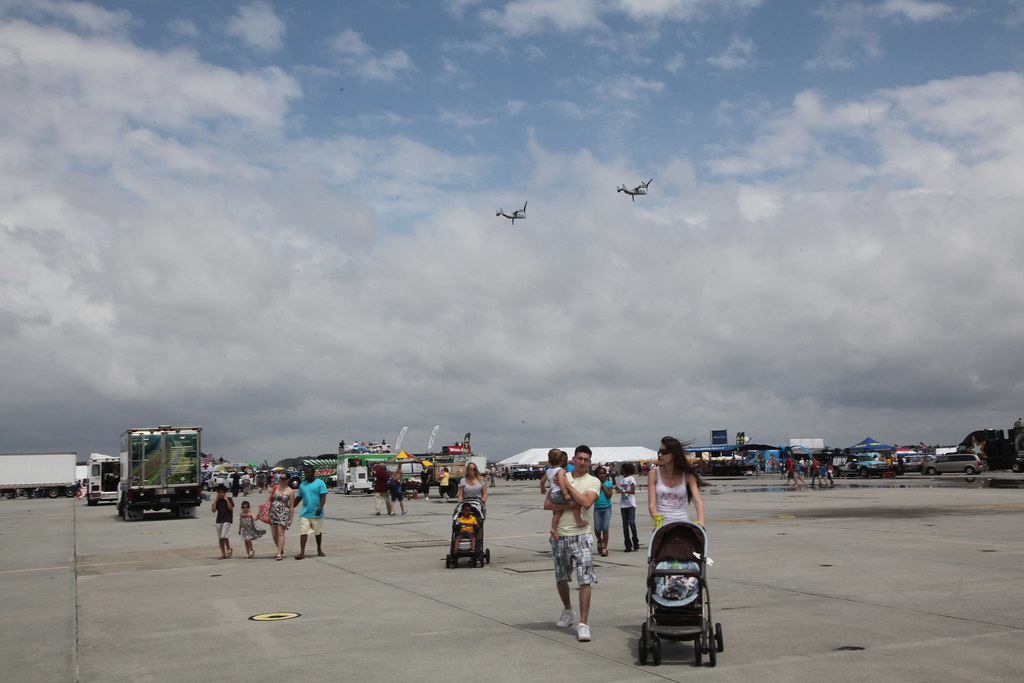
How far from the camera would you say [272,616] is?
995 cm

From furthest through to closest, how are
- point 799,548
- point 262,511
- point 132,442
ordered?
point 132,442 → point 262,511 → point 799,548

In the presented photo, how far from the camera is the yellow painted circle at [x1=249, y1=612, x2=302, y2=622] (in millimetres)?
9739

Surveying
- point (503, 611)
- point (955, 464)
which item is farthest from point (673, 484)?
point (955, 464)

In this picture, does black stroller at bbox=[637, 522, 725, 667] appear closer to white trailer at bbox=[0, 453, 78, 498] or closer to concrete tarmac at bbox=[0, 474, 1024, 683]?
concrete tarmac at bbox=[0, 474, 1024, 683]

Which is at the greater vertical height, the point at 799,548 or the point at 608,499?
the point at 608,499

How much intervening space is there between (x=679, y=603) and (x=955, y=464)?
5798cm

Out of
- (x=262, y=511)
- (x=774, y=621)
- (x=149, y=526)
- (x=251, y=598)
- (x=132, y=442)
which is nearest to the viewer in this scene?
(x=774, y=621)

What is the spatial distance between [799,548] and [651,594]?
8656mm

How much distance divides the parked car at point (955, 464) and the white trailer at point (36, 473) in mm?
65111

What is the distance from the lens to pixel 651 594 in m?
7.32

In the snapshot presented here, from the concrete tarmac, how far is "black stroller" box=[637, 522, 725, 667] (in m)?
0.18

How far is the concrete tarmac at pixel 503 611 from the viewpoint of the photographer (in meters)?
7.19

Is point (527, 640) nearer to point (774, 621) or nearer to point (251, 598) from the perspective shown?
point (774, 621)

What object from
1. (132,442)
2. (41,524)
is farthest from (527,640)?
(41,524)
